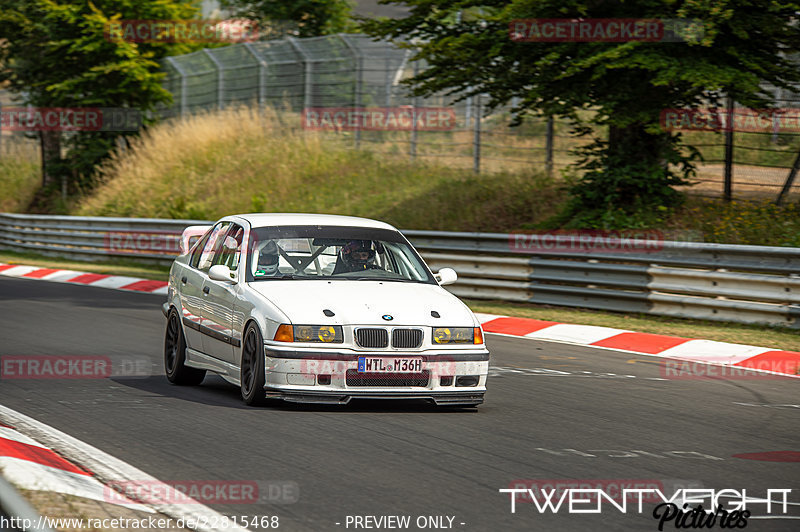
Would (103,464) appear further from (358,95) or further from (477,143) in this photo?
(358,95)

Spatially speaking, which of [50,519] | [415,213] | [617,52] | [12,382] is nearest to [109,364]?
[12,382]

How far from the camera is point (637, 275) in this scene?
15.4 m

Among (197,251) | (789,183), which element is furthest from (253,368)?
(789,183)

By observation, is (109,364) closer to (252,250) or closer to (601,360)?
(252,250)

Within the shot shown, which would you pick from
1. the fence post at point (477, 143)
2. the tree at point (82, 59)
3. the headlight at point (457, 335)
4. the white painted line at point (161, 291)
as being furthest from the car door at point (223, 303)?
the tree at point (82, 59)

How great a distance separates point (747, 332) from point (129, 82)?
2651 centimetres

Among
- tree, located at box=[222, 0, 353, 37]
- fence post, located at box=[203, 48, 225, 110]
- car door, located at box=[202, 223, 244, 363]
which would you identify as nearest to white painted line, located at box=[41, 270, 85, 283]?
fence post, located at box=[203, 48, 225, 110]

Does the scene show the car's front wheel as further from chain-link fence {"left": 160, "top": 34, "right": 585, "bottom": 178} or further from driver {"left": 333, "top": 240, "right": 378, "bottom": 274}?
chain-link fence {"left": 160, "top": 34, "right": 585, "bottom": 178}

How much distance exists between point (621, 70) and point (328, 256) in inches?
367

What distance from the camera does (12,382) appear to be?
9.85 meters

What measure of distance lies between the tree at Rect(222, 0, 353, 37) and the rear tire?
33601 mm

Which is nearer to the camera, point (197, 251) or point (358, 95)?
point (197, 251)

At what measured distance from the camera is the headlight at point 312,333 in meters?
8.04

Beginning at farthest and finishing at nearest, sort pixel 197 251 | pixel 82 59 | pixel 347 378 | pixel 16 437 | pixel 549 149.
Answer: pixel 82 59, pixel 549 149, pixel 197 251, pixel 347 378, pixel 16 437
